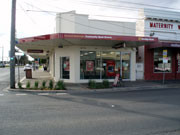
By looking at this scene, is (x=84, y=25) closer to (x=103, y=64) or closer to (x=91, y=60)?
(x=91, y=60)

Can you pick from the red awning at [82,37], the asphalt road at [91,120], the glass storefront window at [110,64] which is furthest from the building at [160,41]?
the asphalt road at [91,120]

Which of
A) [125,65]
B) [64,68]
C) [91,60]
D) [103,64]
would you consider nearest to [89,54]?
[91,60]

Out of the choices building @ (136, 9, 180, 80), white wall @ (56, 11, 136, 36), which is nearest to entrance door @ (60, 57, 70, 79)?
white wall @ (56, 11, 136, 36)

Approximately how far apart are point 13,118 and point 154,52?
52.9 ft

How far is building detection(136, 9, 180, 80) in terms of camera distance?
1728cm

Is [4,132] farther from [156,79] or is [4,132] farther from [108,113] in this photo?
[156,79]

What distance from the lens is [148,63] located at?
17.2m

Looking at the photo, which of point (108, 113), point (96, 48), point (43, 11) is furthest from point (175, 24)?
point (108, 113)

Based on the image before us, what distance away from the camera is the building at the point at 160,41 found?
56.7ft

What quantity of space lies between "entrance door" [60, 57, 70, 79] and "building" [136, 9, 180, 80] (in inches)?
330

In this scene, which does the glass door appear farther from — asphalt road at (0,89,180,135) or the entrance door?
asphalt road at (0,89,180,135)

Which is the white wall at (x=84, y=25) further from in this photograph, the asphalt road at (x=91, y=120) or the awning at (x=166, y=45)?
the asphalt road at (x=91, y=120)

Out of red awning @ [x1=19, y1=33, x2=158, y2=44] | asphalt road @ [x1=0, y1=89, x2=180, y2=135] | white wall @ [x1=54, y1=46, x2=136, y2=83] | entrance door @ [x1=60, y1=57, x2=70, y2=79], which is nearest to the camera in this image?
asphalt road @ [x1=0, y1=89, x2=180, y2=135]

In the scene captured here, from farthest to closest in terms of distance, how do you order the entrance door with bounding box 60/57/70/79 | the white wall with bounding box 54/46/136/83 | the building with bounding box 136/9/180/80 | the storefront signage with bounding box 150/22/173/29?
the storefront signage with bounding box 150/22/173/29 < the building with bounding box 136/9/180/80 < the entrance door with bounding box 60/57/70/79 < the white wall with bounding box 54/46/136/83
